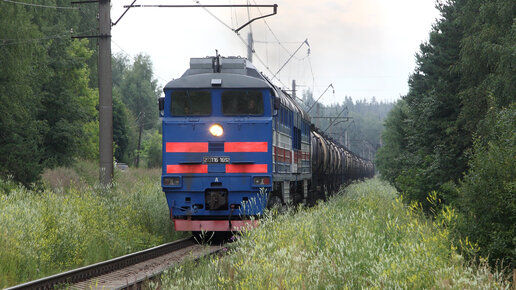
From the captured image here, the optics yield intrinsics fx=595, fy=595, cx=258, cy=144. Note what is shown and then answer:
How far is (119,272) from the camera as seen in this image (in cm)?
947

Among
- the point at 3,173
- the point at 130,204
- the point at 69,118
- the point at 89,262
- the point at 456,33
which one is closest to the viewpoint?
the point at 89,262

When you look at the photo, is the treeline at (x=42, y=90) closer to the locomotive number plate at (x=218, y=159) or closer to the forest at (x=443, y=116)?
the forest at (x=443, y=116)

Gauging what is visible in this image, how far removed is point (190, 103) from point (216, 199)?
2.27 metres

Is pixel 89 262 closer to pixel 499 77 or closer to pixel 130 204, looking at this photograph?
pixel 130 204

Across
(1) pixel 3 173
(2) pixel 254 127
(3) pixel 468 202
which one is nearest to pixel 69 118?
(1) pixel 3 173

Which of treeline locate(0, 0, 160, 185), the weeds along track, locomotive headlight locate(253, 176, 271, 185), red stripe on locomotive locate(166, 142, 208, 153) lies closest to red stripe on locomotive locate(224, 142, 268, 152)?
red stripe on locomotive locate(166, 142, 208, 153)

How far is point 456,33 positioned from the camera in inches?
1153

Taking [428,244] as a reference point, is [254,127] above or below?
above

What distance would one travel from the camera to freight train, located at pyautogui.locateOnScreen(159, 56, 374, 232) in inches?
507

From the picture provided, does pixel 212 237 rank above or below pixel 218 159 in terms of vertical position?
below

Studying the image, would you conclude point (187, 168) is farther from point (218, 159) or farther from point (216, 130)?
point (216, 130)

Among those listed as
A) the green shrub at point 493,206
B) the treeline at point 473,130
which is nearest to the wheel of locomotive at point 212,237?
the treeline at point 473,130

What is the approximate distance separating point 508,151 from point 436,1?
85.2 feet

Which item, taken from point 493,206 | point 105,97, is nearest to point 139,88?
point 105,97
